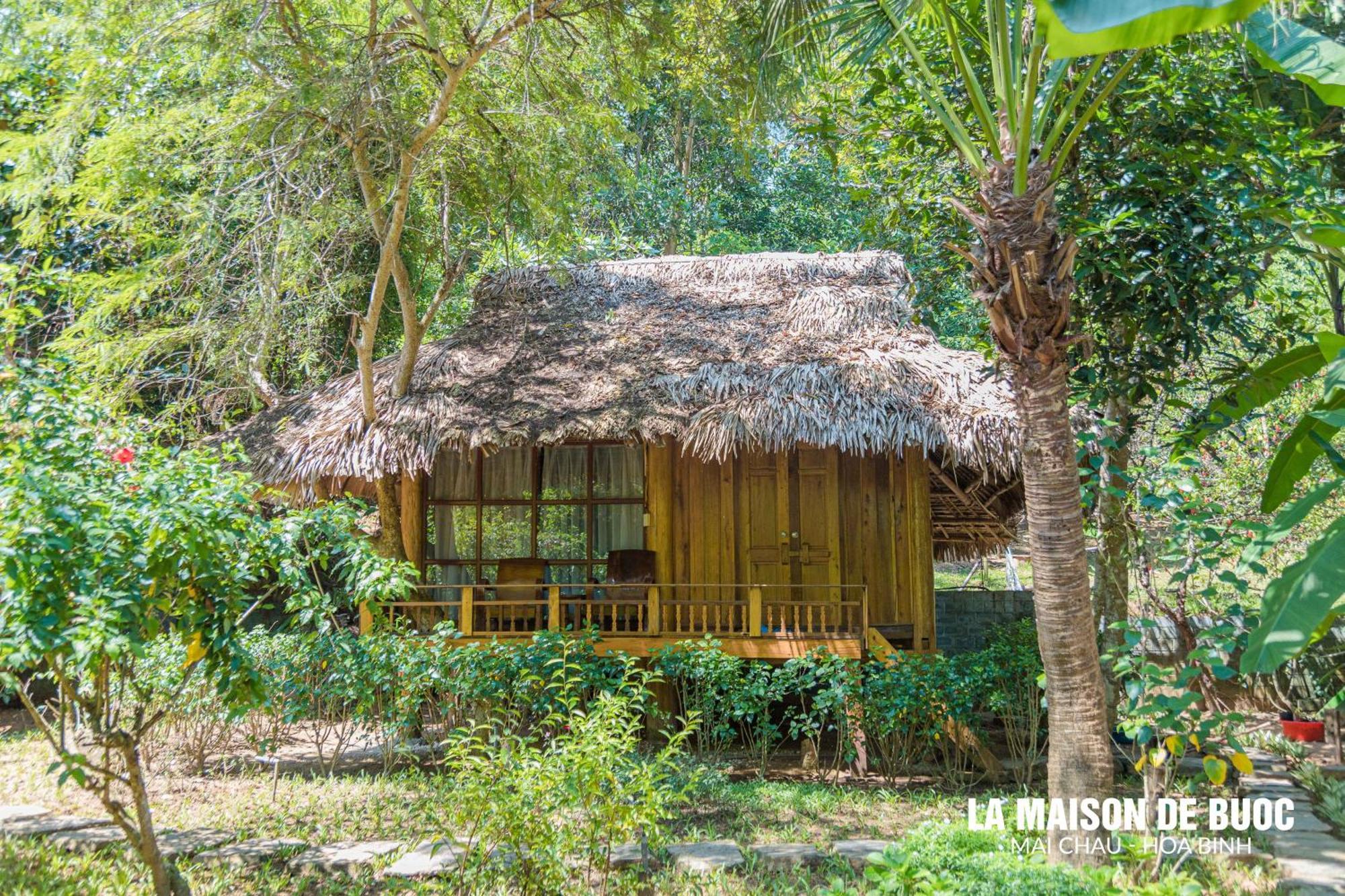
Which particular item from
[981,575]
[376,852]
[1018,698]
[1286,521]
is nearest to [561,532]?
[1018,698]

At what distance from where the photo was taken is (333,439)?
28.5 ft

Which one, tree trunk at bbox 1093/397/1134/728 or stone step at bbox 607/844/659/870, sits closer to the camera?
stone step at bbox 607/844/659/870

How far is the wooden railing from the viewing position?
26.8 feet

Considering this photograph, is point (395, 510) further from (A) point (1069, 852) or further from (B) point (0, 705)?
(A) point (1069, 852)

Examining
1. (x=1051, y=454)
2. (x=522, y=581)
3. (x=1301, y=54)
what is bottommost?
(x=522, y=581)

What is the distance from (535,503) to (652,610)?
7.05ft

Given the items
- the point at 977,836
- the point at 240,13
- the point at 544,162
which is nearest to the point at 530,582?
the point at 544,162

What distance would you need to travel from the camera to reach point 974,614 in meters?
12.8

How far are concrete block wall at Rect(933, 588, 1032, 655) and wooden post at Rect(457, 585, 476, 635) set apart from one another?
6.81 m

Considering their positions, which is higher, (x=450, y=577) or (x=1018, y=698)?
(x=450, y=577)

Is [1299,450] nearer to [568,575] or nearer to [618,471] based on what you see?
[618,471]

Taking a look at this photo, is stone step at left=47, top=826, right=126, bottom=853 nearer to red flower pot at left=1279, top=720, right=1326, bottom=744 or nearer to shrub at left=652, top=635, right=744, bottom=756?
shrub at left=652, top=635, right=744, bottom=756

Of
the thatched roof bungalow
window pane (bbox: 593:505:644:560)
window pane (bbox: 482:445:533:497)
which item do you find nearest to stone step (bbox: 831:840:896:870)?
the thatched roof bungalow

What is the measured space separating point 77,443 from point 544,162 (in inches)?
215
